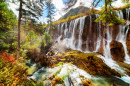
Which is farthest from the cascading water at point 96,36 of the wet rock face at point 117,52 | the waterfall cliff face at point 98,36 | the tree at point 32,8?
the tree at point 32,8

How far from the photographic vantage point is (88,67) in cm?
677

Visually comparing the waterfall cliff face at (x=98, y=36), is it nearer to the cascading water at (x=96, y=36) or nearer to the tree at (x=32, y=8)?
the cascading water at (x=96, y=36)

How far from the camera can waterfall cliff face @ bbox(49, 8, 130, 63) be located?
10562mm

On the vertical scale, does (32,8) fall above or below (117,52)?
above

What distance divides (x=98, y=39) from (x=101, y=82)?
13.0 m

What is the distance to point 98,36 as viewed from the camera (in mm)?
15469

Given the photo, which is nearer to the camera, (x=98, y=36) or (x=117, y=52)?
(x=117, y=52)

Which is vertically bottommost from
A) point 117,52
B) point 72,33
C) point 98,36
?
point 117,52

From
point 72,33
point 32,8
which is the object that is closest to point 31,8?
point 32,8

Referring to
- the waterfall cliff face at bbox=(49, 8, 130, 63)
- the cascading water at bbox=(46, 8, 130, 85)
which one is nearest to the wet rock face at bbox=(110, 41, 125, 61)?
the waterfall cliff face at bbox=(49, 8, 130, 63)

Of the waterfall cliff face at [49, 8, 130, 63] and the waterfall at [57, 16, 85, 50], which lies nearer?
the waterfall cliff face at [49, 8, 130, 63]

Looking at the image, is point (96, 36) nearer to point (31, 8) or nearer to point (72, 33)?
point (72, 33)

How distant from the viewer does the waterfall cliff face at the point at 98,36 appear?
416 inches

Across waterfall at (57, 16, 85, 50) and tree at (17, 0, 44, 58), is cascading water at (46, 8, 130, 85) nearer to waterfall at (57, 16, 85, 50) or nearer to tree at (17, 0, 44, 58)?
waterfall at (57, 16, 85, 50)
